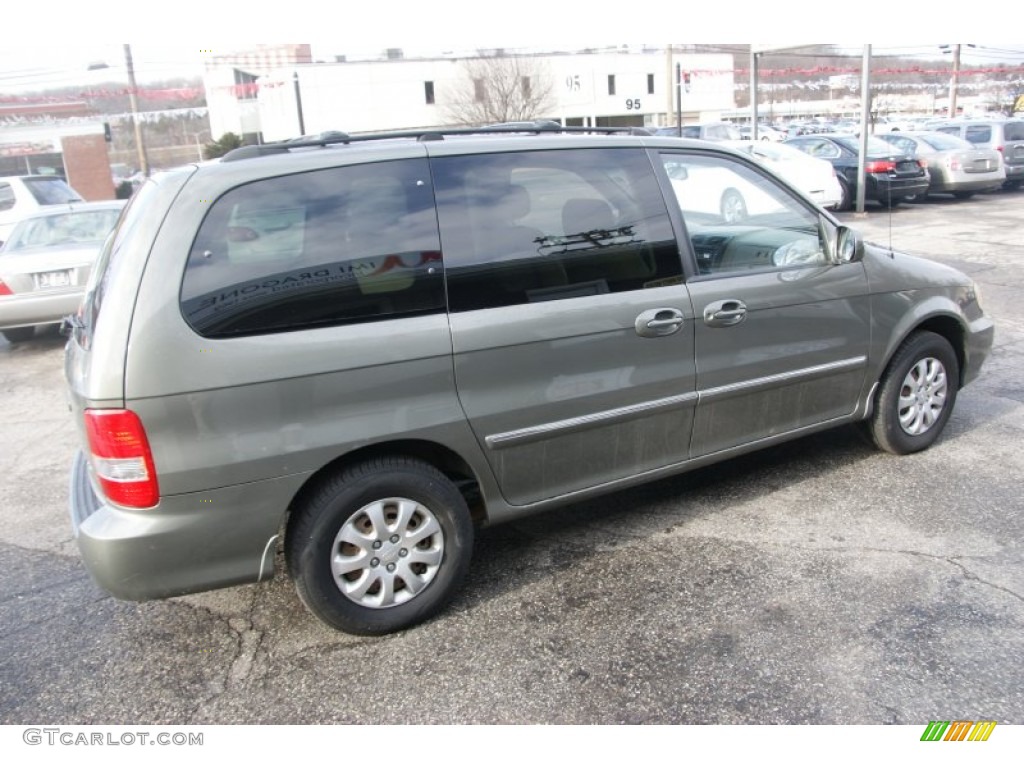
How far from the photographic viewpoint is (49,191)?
47.8 ft

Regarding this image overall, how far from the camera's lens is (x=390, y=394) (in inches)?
114

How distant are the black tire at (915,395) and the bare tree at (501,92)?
53.9 m

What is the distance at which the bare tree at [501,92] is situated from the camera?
5666 centimetres

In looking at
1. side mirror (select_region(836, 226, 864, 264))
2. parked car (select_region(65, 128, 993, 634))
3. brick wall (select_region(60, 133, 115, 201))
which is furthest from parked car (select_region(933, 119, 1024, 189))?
brick wall (select_region(60, 133, 115, 201))

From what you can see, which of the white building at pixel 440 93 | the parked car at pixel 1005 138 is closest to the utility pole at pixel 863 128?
the parked car at pixel 1005 138

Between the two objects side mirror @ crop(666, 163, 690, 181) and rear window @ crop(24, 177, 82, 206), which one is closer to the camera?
side mirror @ crop(666, 163, 690, 181)

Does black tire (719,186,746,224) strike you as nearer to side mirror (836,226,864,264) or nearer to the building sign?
side mirror (836,226,864,264)

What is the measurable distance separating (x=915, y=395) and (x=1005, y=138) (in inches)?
683

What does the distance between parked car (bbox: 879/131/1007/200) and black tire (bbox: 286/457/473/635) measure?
16474 mm

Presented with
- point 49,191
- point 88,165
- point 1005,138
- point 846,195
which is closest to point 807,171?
point 846,195

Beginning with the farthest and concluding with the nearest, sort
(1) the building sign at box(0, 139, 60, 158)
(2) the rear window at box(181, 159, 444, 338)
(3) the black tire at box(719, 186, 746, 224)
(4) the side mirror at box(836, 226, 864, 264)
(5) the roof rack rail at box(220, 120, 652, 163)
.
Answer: (1) the building sign at box(0, 139, 60, 158), (3) the black tire at box(719, 186, 746, 224), (4) the side mirror at box(836, 226, 864, 264), (5) the roof rack rail at box(220, 120, 652, 163), (2) the rear window at box(181, 159, 444, 338)

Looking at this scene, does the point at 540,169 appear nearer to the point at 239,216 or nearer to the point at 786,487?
the point at 239,216

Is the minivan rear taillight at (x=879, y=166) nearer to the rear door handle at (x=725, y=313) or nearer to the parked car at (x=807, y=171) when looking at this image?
the parked car at (x=807, y=171)

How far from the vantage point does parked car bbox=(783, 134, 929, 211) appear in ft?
50.9
